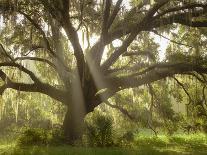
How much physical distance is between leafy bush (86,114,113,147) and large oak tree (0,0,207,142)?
2194 millimetres

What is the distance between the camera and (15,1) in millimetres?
14773

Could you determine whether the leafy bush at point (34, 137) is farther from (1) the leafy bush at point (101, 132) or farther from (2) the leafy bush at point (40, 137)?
(1) the leafy bush at point (101, 132)

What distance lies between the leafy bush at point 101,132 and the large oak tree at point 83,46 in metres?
2.19

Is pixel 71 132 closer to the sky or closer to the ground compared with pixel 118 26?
closer to the ground

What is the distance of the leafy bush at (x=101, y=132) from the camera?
16.1m

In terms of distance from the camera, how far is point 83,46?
57.1 feet

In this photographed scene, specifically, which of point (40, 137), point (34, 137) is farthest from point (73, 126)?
point (34, 137)

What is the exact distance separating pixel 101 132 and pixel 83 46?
395cm

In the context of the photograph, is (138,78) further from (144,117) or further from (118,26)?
(144,117)

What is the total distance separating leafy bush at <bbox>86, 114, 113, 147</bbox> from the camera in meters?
16.1

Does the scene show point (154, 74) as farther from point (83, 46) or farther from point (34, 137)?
point (34, 137)

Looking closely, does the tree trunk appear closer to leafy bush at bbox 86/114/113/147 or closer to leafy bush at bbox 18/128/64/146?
leafy bush at bbox 18/128/64/146

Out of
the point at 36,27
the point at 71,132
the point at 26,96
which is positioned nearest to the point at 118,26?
the point at 36,27

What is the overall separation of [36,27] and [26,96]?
9.21m
